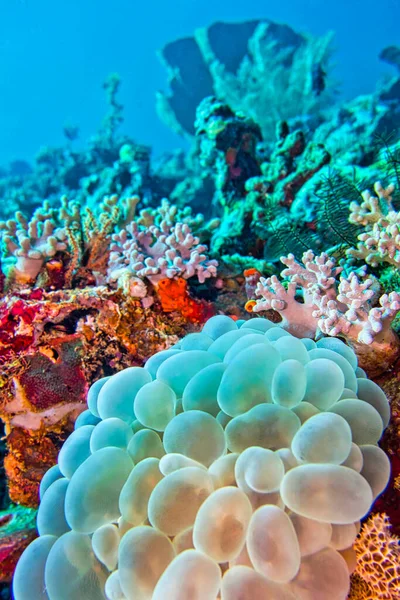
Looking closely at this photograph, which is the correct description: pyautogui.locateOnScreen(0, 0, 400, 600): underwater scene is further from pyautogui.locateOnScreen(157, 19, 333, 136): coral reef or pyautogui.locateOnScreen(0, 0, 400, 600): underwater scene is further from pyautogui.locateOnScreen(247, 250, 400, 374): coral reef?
pyautogui.locateOnScreen(157, 19, 333, 136): coral reef

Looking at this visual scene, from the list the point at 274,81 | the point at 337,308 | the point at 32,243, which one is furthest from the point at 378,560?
the point at 274,81

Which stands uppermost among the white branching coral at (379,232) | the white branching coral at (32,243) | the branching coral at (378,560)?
the white branching coral at (32,243)

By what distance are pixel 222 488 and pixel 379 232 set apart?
198 centimetres

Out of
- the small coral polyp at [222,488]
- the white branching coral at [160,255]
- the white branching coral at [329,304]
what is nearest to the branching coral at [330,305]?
the white branching coral at [329,304]

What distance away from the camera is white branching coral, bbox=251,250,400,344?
1.81 metres

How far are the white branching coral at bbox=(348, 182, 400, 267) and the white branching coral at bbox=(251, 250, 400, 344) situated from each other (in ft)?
1.05

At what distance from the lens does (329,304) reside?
1.98 m

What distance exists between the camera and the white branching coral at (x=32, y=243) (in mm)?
2910

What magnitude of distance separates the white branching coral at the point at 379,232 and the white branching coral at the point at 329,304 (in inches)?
12.6

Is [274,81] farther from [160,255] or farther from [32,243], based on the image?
[32,243]

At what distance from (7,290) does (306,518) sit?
2.86 m

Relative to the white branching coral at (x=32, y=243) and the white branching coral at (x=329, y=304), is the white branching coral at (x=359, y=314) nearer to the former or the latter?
the white branching coral at (x=329, y=304)

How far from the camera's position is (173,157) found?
48.0ft

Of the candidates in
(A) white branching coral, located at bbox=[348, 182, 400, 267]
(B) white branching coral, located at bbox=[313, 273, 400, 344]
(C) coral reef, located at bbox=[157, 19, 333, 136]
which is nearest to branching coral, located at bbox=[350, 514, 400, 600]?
(B) white branching coral, located at bbox=[313, 273, 400, 344]
